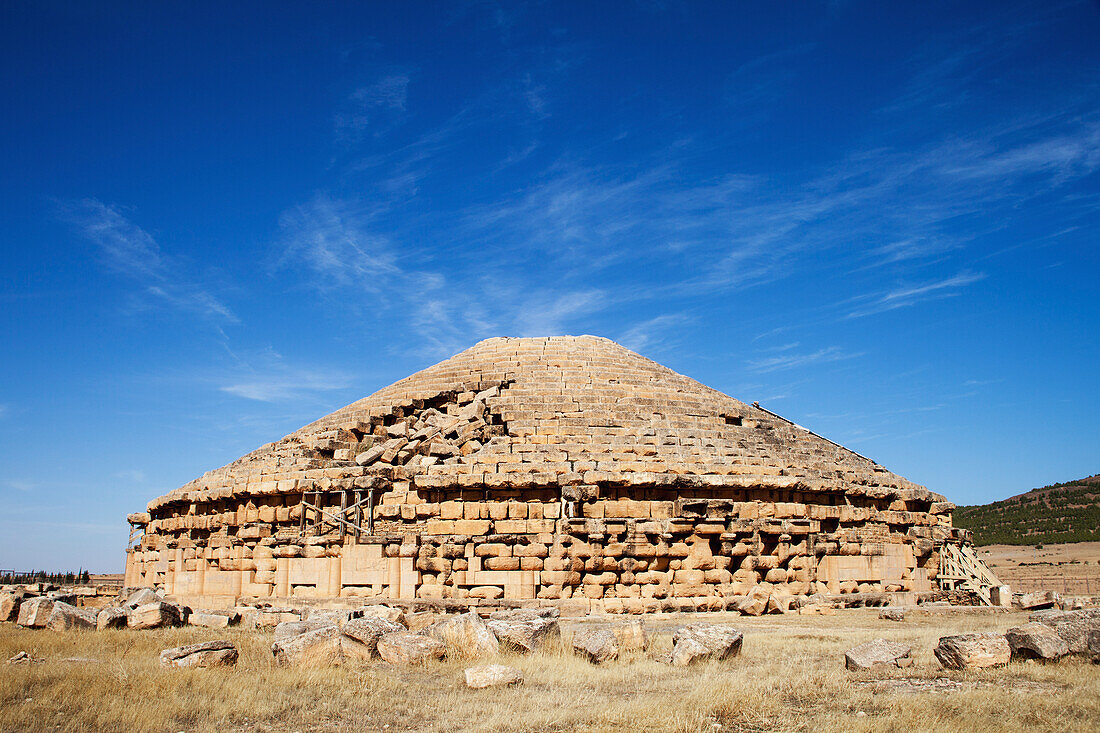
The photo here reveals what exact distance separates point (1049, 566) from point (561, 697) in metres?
37.3

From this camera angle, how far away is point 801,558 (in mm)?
16109

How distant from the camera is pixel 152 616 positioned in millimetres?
12359

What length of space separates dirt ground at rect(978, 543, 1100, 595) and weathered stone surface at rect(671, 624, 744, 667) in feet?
68.6

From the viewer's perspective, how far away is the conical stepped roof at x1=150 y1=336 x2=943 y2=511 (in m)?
15.7

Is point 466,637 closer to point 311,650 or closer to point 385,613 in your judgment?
point 311,650

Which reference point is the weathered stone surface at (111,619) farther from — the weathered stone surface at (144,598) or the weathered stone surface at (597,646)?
the weathered stone surface at (597,646)

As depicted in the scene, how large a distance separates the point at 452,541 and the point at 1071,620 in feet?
31.4

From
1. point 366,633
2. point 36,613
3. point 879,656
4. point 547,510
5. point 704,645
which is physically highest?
point 547,510

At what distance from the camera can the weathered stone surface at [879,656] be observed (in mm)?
8188

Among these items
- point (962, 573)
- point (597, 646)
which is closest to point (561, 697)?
point (597, 646)

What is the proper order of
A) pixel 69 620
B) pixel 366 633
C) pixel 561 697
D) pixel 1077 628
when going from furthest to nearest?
pixel 69 620 → pixel 366 633 → pixel 1077 628 → pixel 561 697

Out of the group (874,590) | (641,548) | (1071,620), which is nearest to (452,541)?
(641,548)

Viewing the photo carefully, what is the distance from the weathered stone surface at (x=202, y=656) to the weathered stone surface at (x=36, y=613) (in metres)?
5.31

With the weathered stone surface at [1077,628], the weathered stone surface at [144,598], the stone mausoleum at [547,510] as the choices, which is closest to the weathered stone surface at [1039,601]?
the stone mausoleum at [547,510]
